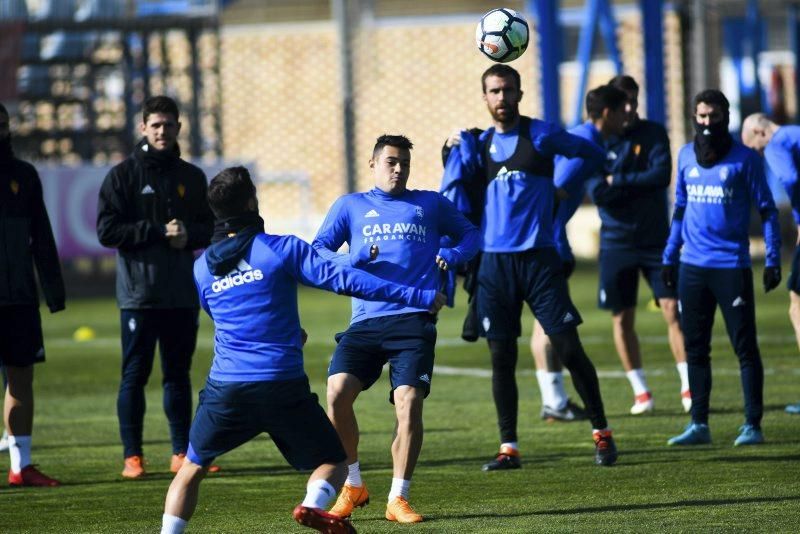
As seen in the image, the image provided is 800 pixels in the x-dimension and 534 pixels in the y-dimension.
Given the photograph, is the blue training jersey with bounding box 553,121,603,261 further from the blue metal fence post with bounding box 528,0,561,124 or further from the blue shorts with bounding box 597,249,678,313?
the blue metal fence post with bounding box 528,0,561,124

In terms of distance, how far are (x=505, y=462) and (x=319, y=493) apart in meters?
2.69

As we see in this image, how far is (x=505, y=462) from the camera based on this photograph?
895cm

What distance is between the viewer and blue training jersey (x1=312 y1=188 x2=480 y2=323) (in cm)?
770

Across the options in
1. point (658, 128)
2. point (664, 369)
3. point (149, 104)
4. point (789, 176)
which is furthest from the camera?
point (664, 369)

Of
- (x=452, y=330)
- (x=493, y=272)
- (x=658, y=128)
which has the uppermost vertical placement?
(x=658, y=128)

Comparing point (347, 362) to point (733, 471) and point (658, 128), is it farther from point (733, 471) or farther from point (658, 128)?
point (658, 128)

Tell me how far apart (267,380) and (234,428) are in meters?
0.24

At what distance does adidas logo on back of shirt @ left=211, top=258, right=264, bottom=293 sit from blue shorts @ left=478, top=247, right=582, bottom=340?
9.31ft

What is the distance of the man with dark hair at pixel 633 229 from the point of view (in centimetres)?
1122

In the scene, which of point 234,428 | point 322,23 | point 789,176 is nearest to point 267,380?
point 234,428

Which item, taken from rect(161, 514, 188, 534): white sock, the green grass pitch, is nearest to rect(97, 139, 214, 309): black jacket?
the green grass pitch

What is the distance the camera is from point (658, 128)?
445 inches

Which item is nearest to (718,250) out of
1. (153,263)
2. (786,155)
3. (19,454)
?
(786,155)

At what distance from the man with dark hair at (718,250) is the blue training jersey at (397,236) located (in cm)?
227
